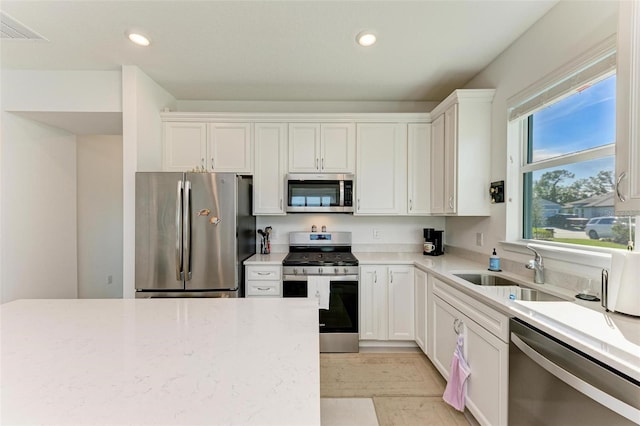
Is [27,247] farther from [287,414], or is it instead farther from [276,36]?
[287,414]

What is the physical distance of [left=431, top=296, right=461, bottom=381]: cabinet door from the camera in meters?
1.98

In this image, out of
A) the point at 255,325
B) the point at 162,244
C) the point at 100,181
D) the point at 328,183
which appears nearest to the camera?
the point at 255,325

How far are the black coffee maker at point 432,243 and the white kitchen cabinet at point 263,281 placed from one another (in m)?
1.65

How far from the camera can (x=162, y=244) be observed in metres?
2.38

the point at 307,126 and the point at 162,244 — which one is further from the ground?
the point at 307,126

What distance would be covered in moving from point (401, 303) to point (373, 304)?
275 millimetres

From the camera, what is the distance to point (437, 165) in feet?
9.29

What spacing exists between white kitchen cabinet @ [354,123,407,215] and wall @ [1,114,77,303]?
3395 millimetres

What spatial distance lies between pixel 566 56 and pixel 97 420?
2677 mm

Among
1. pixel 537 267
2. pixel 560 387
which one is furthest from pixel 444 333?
pixel 560 387

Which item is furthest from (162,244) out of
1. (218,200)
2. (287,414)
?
(287,414)

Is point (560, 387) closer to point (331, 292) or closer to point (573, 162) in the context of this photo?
point (573, 162)

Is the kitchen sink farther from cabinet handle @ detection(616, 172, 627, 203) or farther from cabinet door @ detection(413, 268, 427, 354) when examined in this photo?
cabinet handle @ detection(616, 172, 627, 203)

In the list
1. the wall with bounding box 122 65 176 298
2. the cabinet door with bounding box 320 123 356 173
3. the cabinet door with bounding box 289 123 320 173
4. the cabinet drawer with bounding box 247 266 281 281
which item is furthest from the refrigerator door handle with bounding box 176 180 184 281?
the cabinet door with bounding box 320 123 356 173
